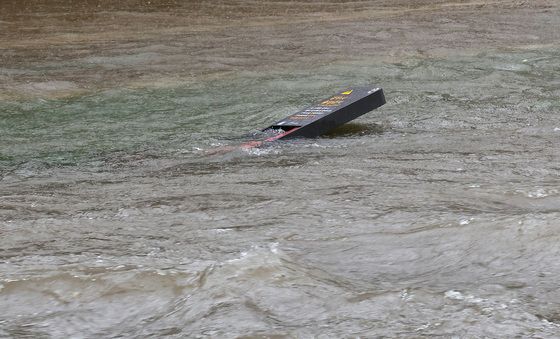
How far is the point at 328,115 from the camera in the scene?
250 inches

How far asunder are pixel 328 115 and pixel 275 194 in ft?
6.30

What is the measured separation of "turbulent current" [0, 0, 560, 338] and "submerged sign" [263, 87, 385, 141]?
0.35 ft

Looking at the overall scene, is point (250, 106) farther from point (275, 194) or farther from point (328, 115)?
point (275, 194)

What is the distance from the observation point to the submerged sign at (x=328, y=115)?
6.26 metres

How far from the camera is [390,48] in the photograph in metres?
10.6

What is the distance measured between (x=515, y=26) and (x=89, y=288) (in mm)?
10214

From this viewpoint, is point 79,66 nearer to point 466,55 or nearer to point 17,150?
point 17,150

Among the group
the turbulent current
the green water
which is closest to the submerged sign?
the turbulent current

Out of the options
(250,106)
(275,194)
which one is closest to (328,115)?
(250,106)

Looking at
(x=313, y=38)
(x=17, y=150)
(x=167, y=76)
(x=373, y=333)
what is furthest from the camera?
(x=313, y=38)

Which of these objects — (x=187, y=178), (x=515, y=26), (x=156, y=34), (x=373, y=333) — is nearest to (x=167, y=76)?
(x=156, y=34)

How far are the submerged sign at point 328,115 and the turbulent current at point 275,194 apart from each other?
0.35 feet

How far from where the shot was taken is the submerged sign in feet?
20.5

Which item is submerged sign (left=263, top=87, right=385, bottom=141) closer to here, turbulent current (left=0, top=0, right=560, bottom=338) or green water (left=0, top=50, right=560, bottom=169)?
turbulent current (left=0, top=0, right=560, bottom=338)
